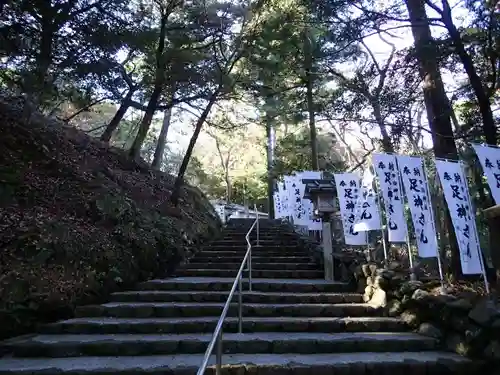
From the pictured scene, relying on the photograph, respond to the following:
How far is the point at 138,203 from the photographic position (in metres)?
8.75

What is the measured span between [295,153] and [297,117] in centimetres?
313

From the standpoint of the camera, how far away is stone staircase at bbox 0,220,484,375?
3.86 m

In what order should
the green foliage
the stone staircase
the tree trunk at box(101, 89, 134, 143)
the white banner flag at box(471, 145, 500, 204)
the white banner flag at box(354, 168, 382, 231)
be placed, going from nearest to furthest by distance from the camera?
the stone staircase → the white banner flag at box(471, 145, 500, 204) → the white banner flag at box(354, 168, 382, 231) → the tree trunk at box(101, 89, 134, 143) → the green foliage

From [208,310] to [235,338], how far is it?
97 cm

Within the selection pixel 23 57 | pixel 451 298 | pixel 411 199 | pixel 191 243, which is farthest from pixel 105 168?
pixel 451 298

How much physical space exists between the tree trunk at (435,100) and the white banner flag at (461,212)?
2.68 feet

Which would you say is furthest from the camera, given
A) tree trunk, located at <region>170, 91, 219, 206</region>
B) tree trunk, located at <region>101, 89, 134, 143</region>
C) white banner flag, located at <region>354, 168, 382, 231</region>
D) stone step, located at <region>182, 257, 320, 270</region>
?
tree trunk, located at <region>170, 91, 219, 206</region>

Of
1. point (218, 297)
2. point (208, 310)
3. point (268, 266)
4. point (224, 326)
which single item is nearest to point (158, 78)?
point (268, 266)

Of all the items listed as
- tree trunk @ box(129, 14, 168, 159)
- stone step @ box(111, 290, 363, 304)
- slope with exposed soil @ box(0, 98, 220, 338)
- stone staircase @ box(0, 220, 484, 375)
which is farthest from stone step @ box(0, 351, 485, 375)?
tree trunk @ box(129, 14, 168, 159)

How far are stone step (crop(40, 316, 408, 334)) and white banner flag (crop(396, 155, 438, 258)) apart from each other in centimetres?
106

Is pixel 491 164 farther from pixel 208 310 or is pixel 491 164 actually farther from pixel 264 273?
pixel 264 273

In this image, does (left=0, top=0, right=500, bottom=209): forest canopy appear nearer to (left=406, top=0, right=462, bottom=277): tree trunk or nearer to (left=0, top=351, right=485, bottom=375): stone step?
(left=406, top=0, right=462, bottom=277): tree trunk

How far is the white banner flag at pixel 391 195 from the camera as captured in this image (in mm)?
5695

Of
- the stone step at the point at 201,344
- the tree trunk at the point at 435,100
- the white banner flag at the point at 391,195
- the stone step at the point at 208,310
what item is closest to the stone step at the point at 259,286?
the stone step at the point at 208,310
